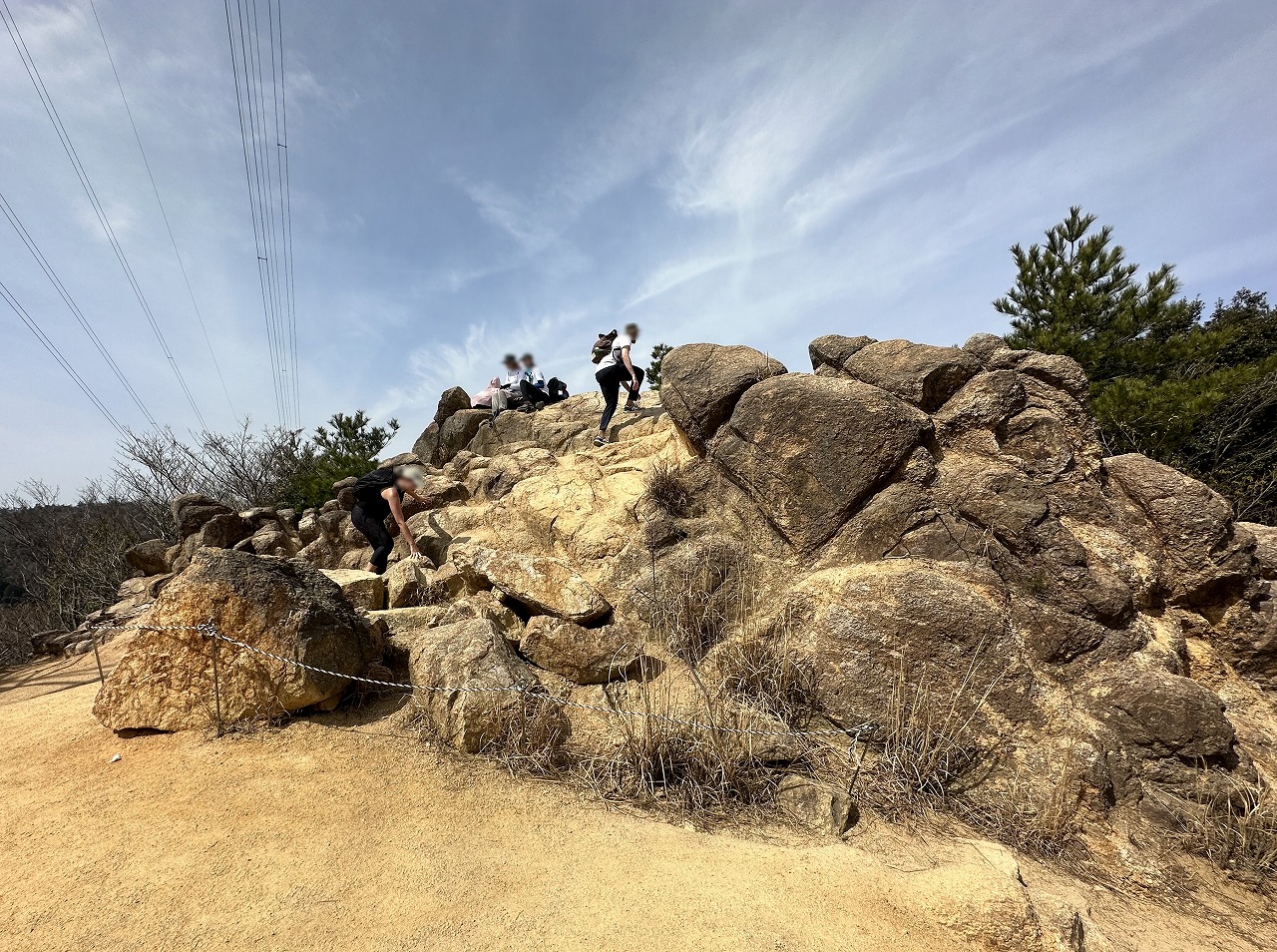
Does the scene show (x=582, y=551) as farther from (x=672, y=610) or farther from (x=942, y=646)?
(x=942, y=646)

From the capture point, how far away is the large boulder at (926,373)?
5520 mm

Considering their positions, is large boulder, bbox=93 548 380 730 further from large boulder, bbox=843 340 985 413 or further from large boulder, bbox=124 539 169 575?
large boulder, bbox=124 539 169 575

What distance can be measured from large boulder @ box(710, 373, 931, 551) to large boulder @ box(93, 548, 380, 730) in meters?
4.07

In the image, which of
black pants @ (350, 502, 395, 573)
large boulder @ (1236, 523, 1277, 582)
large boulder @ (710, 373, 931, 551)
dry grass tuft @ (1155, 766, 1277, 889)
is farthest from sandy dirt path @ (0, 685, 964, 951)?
large boulder @ (1236, 523, 1277, 582)

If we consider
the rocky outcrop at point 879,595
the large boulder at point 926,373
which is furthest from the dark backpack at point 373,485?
the large boulder at point 926,373

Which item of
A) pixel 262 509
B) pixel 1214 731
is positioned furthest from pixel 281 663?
pixel 262 509

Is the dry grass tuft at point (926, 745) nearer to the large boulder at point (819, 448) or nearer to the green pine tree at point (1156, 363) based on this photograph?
the large boulder at point (819, 448)

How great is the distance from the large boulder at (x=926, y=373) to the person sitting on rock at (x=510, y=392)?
7.48 meters

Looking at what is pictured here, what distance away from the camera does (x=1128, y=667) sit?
411 centimetres

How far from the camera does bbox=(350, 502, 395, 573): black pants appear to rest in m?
6.68

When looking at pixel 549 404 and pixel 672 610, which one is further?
pixel 549 404

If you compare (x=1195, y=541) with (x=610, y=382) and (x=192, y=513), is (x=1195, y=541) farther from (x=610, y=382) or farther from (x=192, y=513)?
(x=192, y=513)

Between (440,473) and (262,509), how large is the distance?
561 centimetres

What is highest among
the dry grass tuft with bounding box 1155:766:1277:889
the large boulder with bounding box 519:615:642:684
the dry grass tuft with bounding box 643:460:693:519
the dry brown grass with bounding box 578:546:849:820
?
the dry grass tuft with bounding box 643:460:693:519
